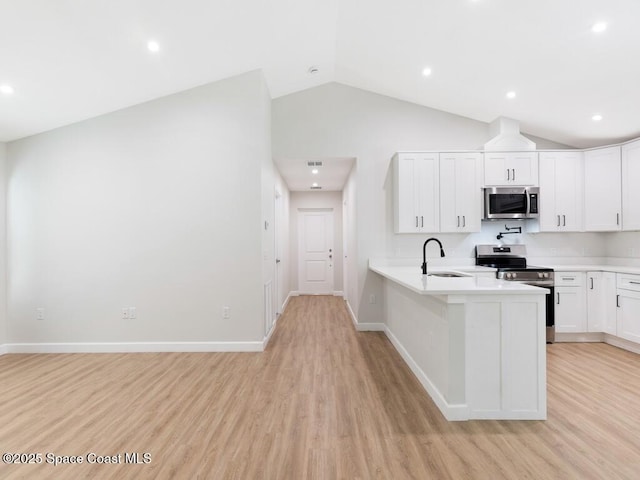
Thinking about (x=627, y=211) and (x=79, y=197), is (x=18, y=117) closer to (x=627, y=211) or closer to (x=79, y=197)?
(x=79, y=197)

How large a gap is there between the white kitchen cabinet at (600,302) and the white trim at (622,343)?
5.2 inches

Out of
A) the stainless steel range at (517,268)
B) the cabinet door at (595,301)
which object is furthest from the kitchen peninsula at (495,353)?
the cabinet door at (595,301)

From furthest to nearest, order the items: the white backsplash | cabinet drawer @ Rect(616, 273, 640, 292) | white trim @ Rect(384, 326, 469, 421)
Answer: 1. the white backsplash
2. cabinet drawer @ Rect(616, 273, 640, 292)
3. white trim @ Rect(384, 326, 469, 421)

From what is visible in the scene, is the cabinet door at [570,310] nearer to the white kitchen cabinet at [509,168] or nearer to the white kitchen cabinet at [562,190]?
the white kitchen cabinet at [562,190]

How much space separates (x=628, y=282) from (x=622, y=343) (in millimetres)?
775

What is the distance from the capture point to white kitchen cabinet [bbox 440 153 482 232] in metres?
4.42

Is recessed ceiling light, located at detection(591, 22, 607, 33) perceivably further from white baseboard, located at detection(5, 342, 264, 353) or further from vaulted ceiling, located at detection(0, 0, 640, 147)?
white baseboard, located at detection(5, 342, 264, 353)

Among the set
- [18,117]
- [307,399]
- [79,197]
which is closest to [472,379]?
[307,399]

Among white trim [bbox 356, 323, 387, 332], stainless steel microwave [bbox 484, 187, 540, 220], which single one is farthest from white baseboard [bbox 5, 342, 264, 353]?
stainless steel microwave [bbox 484, 187, 540, 220]

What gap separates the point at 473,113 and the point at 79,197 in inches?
209

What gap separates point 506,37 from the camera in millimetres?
3066

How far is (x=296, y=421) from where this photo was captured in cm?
234

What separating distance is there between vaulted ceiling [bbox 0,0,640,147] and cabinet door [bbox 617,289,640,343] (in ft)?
6.77

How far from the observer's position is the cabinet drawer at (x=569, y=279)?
4125 mm
